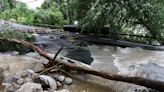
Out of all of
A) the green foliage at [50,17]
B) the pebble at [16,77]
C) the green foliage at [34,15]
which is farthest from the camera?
the green foliage at [34,15]

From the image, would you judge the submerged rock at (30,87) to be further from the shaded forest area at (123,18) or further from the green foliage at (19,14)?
the green foliage at (19,14)

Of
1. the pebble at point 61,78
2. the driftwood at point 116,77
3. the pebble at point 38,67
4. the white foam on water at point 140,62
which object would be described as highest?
the driftwood at point 116,77

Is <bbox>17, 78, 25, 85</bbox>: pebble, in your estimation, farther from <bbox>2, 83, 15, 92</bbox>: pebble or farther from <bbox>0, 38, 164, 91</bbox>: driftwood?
<bbox>0, 38, 164, 91</bbox>: driftwood

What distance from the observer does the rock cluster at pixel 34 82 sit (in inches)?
207

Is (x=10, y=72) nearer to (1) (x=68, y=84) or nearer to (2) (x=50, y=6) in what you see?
(1) (x=68, y=84)

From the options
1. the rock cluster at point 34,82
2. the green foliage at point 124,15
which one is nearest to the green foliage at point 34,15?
the green foliage at point 124,15

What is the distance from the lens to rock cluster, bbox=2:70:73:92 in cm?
525

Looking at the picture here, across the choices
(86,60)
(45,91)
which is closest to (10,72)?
(45,91)

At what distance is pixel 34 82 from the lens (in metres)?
5.66

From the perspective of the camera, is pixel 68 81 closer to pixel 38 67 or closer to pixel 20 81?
pixel 20 81

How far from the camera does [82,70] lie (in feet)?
19.9

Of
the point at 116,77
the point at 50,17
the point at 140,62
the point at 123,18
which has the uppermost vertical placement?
the point at 123,18

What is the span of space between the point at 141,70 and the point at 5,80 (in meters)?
3.19

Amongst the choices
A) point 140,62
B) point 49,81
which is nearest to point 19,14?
point 140,62
